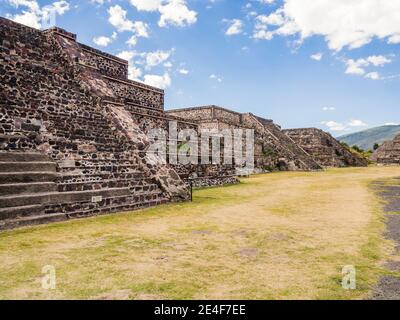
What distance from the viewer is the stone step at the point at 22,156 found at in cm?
768

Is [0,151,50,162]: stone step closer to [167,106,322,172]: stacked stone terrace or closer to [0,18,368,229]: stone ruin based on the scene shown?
[0,18,368,229]: stone ruin

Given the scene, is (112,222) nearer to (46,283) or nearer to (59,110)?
(46,283)

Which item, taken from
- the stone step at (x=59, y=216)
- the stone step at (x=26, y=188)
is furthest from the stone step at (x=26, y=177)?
the stone step at (x=59, y=216)

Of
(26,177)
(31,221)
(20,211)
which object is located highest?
(26,177)

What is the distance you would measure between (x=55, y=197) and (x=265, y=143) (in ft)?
77.2

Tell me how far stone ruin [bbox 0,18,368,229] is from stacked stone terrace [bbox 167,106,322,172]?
1176 centimetres

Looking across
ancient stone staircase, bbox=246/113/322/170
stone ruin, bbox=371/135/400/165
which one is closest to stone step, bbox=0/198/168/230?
ancient stone staircase, bbox=246/113/322/170

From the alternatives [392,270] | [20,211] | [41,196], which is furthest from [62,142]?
[392,270]

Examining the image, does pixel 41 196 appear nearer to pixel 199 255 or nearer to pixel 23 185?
pixel 23 185

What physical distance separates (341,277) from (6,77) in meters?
10.2

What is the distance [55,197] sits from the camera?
756 cm

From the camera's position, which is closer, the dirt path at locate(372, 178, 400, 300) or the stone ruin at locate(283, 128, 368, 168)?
the dirt path at locate(372, 178, 400, 300)

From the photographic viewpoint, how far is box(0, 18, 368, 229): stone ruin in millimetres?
7504

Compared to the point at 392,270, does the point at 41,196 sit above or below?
above
